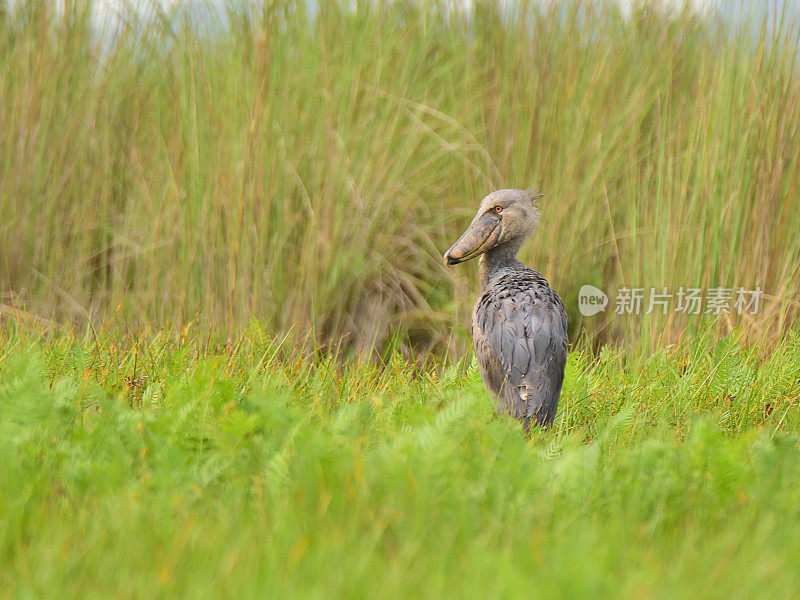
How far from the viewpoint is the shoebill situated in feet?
11.4

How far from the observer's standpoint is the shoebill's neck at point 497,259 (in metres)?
4.16

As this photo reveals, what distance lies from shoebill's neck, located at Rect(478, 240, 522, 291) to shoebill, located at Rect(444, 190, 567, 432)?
107mm

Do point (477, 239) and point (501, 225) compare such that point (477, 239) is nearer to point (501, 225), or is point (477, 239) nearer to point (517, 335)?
point (501, 225)

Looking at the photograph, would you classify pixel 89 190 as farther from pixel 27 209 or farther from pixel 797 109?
pixel 797 109

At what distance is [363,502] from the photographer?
245 centimetres

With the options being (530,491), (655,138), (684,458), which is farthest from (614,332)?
(530,491)

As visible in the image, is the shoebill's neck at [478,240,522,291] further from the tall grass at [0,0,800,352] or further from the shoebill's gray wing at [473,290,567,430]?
the tall grass at [0,0,800,352]

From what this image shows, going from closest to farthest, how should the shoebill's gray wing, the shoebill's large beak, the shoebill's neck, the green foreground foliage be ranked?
the green foreground foliage < the shoebill's gray wing < the shoebill's large beak < the shoebill's neck

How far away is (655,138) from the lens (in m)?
5.12

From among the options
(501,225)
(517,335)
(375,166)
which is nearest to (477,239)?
(501,225)

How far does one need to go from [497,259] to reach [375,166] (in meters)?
0.98

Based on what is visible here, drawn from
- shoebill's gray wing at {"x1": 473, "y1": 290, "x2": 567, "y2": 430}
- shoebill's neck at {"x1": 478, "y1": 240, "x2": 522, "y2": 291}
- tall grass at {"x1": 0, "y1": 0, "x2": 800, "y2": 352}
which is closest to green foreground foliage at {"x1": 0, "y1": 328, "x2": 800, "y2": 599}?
shoebill's gray wing at {"x1": 473, "y1": 290, "x2": 567, "y2": 430}

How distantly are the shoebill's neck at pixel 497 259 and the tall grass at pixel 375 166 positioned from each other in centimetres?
65

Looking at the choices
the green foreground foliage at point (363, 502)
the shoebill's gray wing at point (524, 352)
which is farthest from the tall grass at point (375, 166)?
the green foreground foliage at point (363, 502)
